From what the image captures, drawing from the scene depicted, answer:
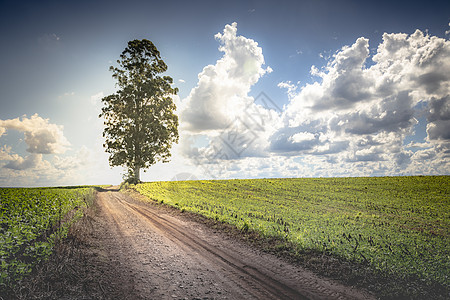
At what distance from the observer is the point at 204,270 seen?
7.14 metres

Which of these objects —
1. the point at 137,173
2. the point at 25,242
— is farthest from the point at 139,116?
the point at 25,242

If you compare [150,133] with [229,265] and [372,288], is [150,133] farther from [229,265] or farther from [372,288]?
[372,288]

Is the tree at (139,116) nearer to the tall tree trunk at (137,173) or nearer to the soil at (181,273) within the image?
the tall tree trunk at (137,173)

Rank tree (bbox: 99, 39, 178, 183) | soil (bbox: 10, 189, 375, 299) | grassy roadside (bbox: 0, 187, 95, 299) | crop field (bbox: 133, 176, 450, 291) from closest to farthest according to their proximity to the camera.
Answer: grassy roadside (bbox: 0, 187, 95, 299) < soil (bbox: 10, 189, 375, 299) < crop field (bbox: 133, 176, 450, 291) < tree (bbox: 99, 39, 178, 183)

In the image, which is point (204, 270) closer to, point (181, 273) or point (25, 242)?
point (181, 273)

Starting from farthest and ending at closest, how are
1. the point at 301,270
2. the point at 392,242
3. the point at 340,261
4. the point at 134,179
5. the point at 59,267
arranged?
the point at 134,179 → the point at 392,242 → the point at 340,261 → the point at 301,270 → the point at 59,267

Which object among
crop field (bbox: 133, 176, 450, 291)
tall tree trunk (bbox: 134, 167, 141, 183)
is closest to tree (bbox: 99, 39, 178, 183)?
tall tree trunk (bbox: 134, 167, 141, 183)

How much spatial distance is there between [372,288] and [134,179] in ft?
135

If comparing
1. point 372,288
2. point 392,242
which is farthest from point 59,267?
point 392,242

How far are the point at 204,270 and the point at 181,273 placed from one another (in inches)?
28.5

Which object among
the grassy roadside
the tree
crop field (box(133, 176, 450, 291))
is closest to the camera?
the grassy roadside

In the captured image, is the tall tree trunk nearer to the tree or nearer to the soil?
the tree

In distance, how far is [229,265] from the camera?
7.55 metres

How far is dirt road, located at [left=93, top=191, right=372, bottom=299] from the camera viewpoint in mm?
5836
